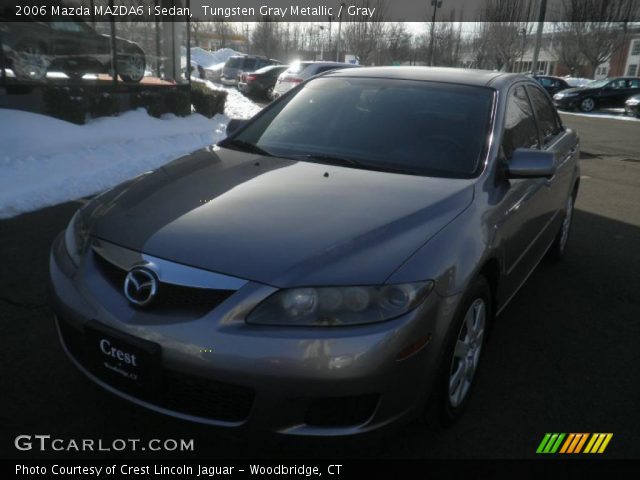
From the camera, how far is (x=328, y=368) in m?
1.85

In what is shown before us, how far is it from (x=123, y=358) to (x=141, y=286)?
0.27 metres

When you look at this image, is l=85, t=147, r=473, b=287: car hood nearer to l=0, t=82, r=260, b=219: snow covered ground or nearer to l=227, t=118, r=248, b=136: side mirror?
l=227, t=118, r=248, b=136: side mirror

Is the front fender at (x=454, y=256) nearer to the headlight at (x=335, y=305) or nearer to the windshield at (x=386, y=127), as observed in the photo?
the headlight at (x=335, y=305)

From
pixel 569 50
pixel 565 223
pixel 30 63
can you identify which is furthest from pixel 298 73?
pixel 569 50

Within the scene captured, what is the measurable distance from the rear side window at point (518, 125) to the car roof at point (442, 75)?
111 mm

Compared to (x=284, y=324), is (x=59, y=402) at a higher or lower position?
lower

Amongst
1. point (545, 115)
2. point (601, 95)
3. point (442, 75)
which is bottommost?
point (601, 95)

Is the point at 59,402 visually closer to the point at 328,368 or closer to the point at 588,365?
the point at 328,368

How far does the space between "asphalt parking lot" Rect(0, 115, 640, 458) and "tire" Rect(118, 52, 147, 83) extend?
704 cm

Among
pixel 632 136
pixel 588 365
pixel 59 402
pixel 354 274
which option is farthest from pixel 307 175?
pixel 632 136

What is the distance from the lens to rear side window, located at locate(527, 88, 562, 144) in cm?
397

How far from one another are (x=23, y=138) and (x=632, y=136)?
15445mm

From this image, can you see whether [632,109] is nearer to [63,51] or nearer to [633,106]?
[633,106]

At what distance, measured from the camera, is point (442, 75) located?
140 inches
